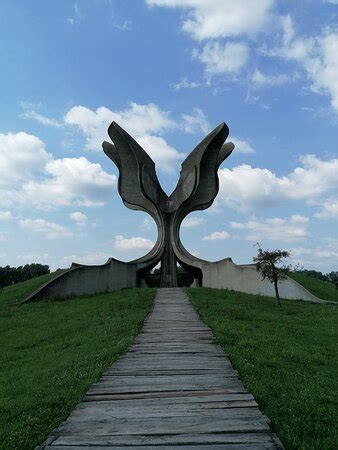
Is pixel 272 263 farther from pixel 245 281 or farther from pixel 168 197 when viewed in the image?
pixel 168 197

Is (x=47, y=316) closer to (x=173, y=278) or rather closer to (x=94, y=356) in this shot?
(x=94, y=356)

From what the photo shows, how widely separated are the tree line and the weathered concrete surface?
94.8 ft

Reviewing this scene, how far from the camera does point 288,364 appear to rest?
23.9ft

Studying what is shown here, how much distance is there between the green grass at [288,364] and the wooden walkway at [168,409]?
1.13 ft

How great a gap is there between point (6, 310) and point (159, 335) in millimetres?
11448

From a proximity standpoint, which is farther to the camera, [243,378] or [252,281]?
[252,281]

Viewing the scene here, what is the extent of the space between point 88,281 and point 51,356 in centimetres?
1501

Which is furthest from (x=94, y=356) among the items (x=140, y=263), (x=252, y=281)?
(x=140, y=263)

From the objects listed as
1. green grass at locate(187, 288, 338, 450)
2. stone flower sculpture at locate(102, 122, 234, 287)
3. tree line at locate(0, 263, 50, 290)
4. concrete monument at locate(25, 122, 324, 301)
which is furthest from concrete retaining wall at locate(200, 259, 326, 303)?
tree line at locate(0, 263, 50, 290)

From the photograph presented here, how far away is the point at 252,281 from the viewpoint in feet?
79.4

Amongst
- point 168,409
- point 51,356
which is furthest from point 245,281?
point 168,409

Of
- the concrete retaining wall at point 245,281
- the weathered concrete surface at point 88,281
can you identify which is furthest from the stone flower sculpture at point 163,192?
the weathered concrete surface at point 88,281

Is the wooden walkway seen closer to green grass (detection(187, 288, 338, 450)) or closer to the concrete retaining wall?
green grass (detection(187, 288, 338, 450))

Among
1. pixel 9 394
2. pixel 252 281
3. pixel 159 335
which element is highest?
pixel 252 281
